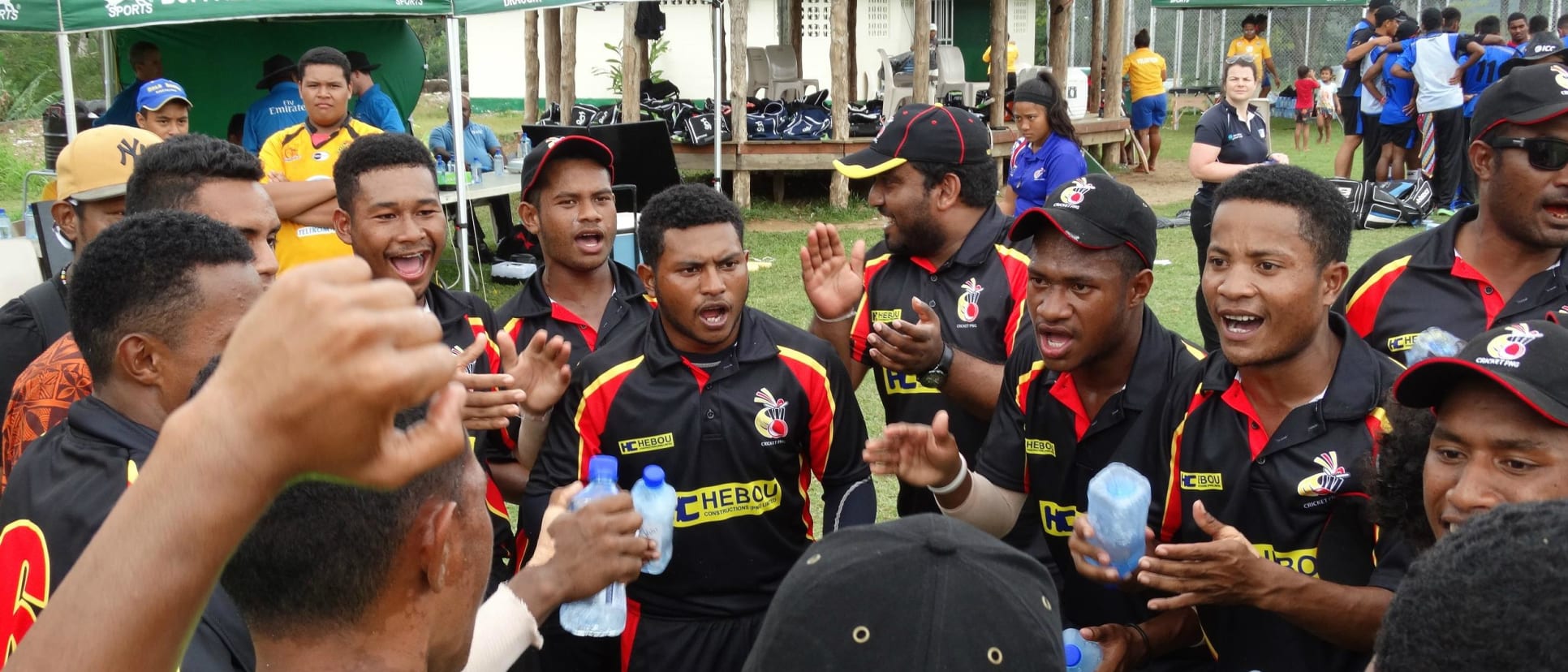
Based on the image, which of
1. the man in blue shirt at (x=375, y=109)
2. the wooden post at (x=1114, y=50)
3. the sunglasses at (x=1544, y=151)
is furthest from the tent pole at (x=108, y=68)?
the wooden post at (x=1114, y=50)

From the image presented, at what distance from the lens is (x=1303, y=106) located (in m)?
25.5

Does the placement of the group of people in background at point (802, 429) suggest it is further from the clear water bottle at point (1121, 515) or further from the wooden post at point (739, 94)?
the wooden post at point (739, 94)

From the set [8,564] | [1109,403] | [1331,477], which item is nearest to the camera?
[8,564]

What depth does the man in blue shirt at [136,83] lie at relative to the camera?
36.0ft

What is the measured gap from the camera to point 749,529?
12.3ft

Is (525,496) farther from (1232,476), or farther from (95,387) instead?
(1232,476)

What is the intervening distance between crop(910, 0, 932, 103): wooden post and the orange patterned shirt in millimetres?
15158

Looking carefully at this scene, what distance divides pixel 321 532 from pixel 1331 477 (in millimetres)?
2338

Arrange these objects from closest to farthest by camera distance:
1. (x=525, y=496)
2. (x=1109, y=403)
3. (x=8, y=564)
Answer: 1. (x=8, y=564)
2. (x=1109, y=403)
3. (x=525, y=496)

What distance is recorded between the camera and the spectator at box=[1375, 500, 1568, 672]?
1.37 meters

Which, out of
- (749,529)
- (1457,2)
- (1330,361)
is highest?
(1457,2)

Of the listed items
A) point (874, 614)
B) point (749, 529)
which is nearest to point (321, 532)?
point (874, 614)

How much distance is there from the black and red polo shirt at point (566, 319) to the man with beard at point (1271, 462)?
6.96 feet

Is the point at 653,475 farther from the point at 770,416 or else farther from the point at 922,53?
the point at 922,53
